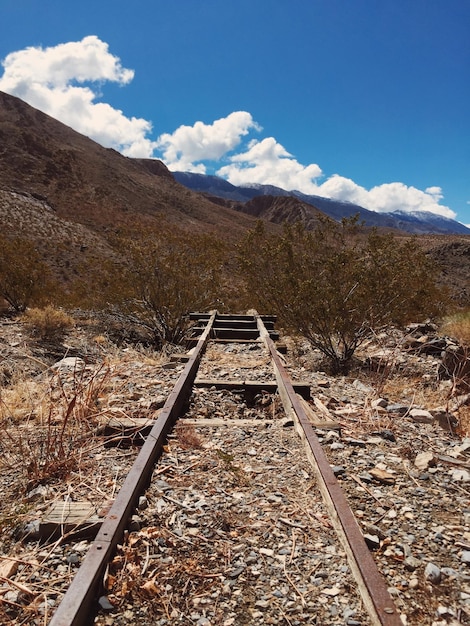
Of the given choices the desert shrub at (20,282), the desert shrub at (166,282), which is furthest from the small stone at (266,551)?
the desert shrub at (20,282)

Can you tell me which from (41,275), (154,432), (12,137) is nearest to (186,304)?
(41,275)

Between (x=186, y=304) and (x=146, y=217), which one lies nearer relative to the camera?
(x=186, y=304)

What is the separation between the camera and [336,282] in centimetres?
816

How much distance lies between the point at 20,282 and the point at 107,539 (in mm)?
14424

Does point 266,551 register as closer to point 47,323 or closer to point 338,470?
point 338,470

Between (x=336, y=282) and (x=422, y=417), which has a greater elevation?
(x=336, y=282)

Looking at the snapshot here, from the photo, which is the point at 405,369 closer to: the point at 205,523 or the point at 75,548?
the point at 205,523

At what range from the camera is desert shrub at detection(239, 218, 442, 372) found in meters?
7.88

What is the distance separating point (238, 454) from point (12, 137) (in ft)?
221

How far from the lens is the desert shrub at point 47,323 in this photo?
10.7m

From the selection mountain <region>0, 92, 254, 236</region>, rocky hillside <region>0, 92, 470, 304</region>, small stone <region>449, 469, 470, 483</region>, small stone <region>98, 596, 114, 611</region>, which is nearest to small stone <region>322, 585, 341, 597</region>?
small stone <region>98, 596, 114, 611</region>

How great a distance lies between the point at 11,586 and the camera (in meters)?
1.92

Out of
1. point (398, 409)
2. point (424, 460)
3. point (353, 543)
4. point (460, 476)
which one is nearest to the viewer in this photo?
point (353, 543)

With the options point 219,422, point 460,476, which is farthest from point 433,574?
point 219,422
